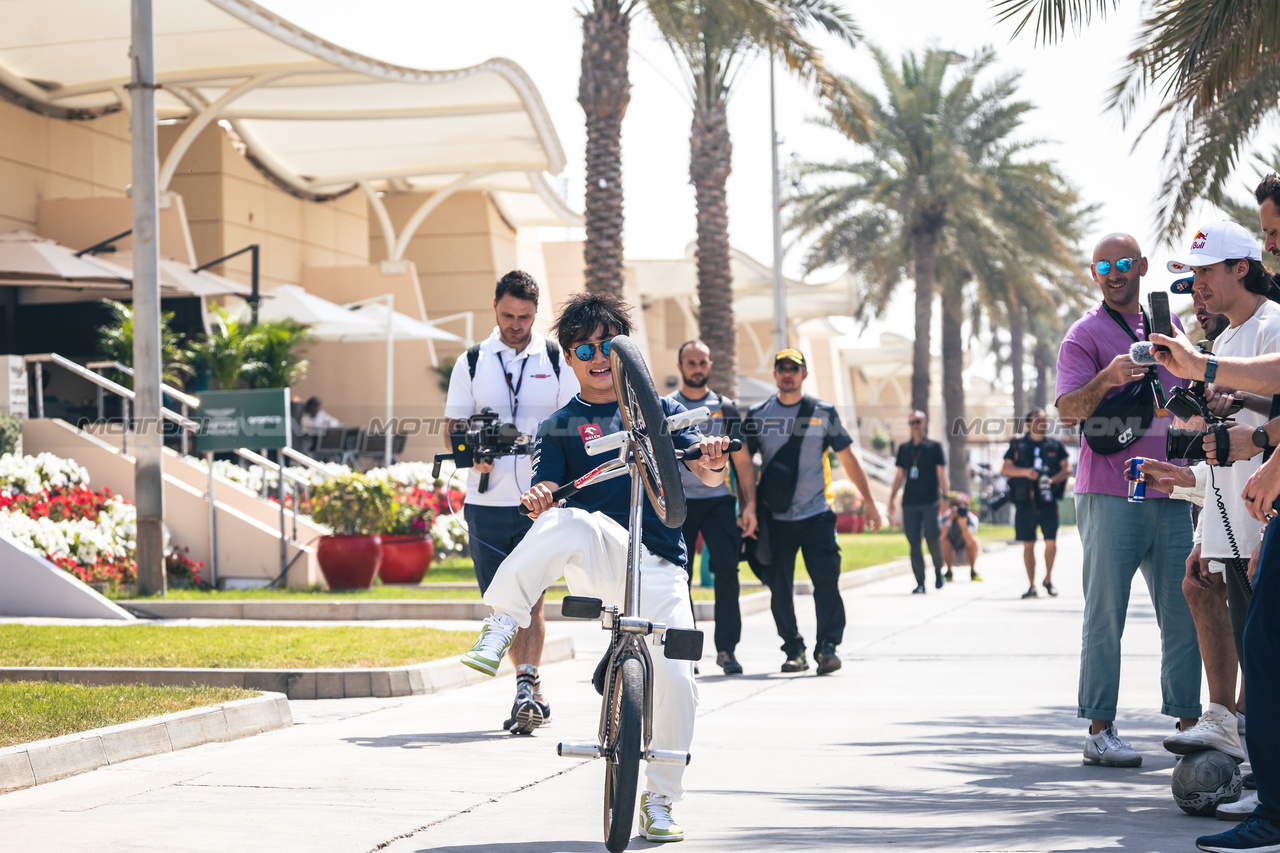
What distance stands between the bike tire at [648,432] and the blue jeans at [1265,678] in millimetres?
1684

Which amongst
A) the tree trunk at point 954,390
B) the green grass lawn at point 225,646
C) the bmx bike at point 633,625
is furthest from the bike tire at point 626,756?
the tree trunk at point 954,390

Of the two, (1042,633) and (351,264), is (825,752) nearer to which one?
(1042,633)

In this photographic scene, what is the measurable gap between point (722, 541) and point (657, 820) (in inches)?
189

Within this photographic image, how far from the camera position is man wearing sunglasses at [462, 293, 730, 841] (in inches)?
181

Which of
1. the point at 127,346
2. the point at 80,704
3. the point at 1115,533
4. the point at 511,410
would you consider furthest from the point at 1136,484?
the point at 127,346

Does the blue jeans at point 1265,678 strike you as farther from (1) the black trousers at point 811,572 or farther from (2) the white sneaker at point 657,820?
(1) the black trousers at point 811,572

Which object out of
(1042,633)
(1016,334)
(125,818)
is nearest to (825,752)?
(125,818)

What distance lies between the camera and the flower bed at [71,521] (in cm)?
1358

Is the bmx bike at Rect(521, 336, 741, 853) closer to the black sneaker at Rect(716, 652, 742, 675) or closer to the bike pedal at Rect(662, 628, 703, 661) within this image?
the bike pedal at Rect(662, 628, 703, 661)

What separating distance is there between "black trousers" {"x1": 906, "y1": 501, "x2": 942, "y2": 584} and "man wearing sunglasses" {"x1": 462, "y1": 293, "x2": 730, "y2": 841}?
1246 centimetres

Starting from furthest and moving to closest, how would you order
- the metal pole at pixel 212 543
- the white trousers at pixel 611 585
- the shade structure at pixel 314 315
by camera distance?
the shade structure at pixel 314 315 < the metal pole at pixel 212 543 < the white trousers at pixel 611 585

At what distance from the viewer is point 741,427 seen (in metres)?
9.43

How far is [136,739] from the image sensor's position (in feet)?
20.9

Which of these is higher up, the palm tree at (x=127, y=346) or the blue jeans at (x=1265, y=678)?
the palm tree at (x=127, y=346)
